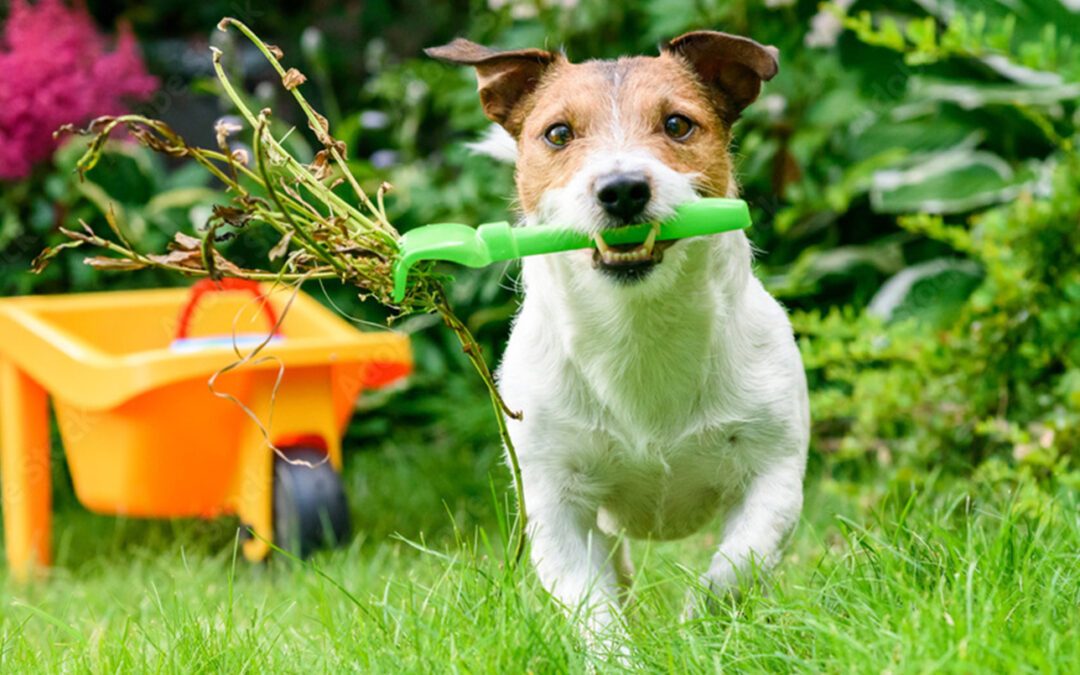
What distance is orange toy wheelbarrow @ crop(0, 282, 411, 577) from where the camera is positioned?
340 cm

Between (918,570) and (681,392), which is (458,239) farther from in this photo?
(918,570)

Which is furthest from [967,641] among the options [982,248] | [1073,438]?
[982,248]

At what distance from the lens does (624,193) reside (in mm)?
2041

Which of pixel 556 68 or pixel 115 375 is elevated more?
pixel 556 68

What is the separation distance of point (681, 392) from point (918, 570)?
1.80 feet

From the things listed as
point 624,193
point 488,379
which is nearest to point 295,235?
point 488,379

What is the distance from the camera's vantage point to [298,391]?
3504mm

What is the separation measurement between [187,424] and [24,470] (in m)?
0.60

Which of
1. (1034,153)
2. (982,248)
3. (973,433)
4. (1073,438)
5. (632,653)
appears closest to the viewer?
(632,653)

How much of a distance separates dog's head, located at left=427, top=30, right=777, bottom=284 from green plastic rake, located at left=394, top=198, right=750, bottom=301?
0.09 feet

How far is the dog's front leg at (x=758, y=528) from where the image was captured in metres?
2.12

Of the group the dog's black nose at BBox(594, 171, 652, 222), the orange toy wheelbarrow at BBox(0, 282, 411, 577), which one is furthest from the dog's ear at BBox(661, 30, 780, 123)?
the orange toy wheelbarrow at BBox(0, 282, 411, 577)

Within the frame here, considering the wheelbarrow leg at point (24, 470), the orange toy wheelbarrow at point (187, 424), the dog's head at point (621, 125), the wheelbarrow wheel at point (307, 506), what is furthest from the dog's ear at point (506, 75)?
the wheelbarrow leg at point (24, 470)

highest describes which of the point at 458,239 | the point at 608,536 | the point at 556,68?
the point at 556,68
